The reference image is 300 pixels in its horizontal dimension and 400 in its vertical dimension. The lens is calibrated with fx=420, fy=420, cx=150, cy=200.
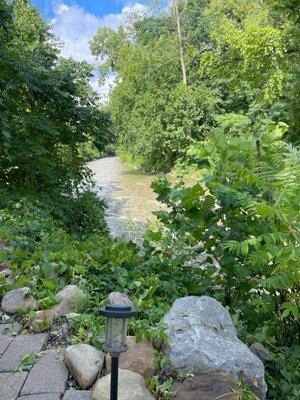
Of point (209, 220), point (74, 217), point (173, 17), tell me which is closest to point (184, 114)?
point (173, 17)

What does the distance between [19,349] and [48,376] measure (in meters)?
0.37

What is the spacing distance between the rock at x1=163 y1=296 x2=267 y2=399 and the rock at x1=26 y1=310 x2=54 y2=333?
79 centimetres

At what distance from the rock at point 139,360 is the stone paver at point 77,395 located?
17 centimetres

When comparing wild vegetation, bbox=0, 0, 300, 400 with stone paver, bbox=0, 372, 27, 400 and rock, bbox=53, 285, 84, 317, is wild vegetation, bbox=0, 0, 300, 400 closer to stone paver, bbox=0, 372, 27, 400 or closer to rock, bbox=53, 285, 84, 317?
rock, bbox=53, 285, 84, 317

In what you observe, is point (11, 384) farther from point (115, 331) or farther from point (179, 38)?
point (179, 38)

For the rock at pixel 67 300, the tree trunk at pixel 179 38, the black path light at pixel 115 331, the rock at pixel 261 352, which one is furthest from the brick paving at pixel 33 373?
the tree trunk at pixel 179 38

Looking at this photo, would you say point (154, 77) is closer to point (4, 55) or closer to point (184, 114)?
point (184, 114)

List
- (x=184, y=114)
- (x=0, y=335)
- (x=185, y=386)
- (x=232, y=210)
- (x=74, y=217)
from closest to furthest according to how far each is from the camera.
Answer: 1. (x=185, y=386)
2. (x=0, y=335)
3. (x=232, y=210)
4. (x=74, y=217)
5. (x=184, y=114)

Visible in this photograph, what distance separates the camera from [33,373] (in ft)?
7.42

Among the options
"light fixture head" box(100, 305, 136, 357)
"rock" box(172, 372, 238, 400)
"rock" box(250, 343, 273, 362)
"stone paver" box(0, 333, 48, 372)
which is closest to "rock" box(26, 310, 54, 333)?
"stone paver" box(0, 333, 48, 372)

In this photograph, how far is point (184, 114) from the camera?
775 inches

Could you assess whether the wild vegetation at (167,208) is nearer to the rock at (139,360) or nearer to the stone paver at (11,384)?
the rock at (139,360)

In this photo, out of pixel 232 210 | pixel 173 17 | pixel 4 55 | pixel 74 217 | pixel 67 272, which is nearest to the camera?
pixel 232 210

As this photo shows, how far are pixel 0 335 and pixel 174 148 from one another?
1834 cm
